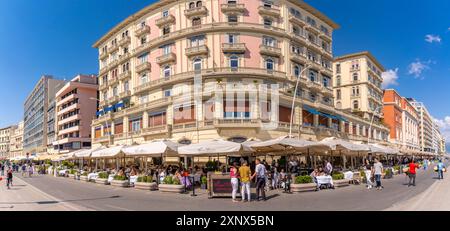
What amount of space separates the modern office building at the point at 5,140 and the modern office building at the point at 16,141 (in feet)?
9.77

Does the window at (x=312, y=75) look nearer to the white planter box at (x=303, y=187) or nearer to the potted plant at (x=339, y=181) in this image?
Result: the potted plant at (x=339, y=181)

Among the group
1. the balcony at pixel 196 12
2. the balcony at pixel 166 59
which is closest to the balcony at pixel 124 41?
the balcony at pixel 166 59

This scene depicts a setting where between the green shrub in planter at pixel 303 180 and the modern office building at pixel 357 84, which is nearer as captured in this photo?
the green shrub in planter at pixel 303 180

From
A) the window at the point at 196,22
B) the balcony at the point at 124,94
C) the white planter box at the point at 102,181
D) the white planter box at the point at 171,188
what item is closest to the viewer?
the white planter box at the point at 171,188

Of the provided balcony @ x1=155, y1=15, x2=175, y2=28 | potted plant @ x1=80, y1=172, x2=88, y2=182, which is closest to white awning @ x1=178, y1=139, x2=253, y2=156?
potted plant @ x1=80, y1=172, x2=88, y2=182

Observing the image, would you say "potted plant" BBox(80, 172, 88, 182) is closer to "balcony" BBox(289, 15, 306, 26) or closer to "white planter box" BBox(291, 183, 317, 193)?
"white planter box" BBox(291, 183, 317, 193)

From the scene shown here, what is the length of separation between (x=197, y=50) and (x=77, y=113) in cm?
4660

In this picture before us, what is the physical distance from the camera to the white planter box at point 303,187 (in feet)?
50.9

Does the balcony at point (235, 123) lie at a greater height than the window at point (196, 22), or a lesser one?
lesser

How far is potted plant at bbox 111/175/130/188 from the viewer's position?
19750mm

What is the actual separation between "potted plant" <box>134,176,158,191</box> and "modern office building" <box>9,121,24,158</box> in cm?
13314

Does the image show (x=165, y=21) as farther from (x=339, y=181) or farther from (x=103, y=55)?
(x=339, y=181)

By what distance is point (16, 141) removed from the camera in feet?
438
